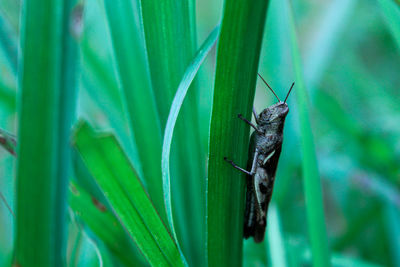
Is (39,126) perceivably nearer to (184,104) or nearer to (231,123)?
(231,123)

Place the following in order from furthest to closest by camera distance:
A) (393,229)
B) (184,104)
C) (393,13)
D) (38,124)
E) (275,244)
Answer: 1. (393,229)
2. (275,244)
3. (393,13)
4. (184,104)
5. (38,124)

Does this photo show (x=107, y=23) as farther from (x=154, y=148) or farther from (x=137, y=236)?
(x=137, y=236)

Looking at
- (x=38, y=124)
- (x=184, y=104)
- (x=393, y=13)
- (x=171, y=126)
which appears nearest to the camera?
(x=38, y=124)

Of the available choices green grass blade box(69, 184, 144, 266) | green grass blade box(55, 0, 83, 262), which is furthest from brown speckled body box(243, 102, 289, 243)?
green grass blade box(55, 0, 83, 262)

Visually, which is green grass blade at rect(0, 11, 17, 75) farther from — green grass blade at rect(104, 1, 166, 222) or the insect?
the insect

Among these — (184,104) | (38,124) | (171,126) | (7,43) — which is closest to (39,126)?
(38,124)

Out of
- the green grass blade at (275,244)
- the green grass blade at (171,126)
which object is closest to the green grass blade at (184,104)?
the green grass blade at (171,126)

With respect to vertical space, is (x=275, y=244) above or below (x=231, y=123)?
below

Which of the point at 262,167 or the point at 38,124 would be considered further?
the point at 262,167
